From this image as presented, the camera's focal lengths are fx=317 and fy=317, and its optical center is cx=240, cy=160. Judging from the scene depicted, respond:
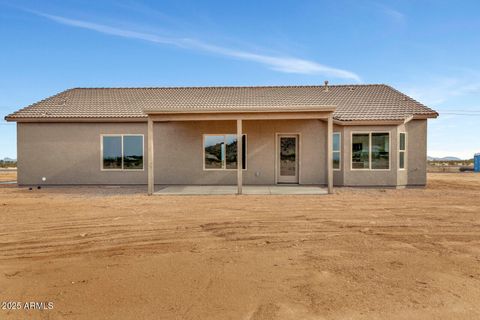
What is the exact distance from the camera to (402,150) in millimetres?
14219

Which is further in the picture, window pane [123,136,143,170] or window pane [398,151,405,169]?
window pane [123,136,143,170]

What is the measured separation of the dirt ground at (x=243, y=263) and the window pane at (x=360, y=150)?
18.8 ft

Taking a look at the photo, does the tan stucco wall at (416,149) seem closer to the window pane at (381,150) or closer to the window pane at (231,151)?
the window pane at (381,150)

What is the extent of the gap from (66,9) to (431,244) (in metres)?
18.9

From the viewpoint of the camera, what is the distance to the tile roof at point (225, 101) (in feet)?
48.0

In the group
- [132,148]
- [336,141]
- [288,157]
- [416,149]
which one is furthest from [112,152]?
[416,149]

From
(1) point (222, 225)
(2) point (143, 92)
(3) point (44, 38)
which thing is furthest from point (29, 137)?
(1) point (222, 225)

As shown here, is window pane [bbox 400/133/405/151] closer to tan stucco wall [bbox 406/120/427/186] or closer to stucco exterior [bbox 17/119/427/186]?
tan stucco wall [bbox 406/120/427/186]

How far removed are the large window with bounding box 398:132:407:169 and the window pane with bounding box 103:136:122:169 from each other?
12.7 meters

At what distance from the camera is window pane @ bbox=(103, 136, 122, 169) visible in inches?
582

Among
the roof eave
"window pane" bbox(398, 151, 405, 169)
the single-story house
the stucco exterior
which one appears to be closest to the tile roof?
the single-story house

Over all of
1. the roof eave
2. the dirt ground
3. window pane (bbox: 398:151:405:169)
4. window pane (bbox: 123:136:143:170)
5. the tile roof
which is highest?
the tile roof

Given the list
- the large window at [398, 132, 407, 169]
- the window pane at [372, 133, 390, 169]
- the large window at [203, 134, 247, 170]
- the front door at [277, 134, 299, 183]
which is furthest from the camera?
the front door at [277, 134, 299, 183]

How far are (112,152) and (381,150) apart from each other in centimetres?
1216
